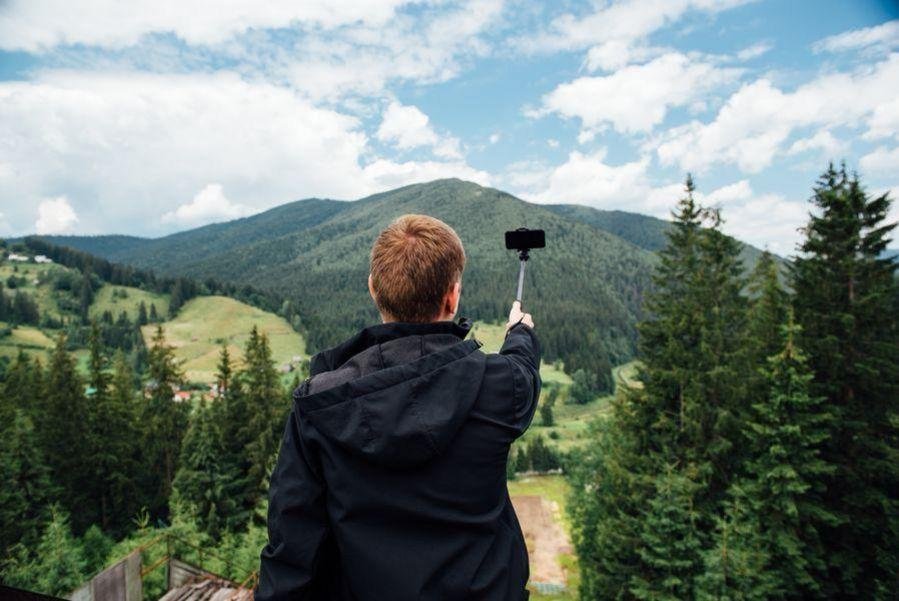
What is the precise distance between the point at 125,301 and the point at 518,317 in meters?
→ 174

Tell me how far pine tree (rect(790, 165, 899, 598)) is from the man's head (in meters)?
17.6

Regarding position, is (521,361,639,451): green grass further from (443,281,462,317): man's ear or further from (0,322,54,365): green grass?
(0,322,54,365): green grass

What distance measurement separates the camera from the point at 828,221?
54.3 ft

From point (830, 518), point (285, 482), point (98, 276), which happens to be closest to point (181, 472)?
point (830, 518)

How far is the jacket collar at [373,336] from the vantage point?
6.84 feet

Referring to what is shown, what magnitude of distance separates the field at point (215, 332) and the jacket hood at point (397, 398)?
11376cm

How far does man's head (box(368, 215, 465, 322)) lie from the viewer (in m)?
2.15

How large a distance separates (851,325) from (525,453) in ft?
246

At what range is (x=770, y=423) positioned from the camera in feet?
52.7

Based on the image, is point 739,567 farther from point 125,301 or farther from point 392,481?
point 125,301

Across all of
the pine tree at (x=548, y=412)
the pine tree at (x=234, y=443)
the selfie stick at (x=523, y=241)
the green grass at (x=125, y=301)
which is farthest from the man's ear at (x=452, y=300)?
the green grass at (x=125, y=301)

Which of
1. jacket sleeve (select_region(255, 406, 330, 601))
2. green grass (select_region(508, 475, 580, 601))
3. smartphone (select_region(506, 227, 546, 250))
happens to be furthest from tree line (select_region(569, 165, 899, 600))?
green grass (select_region(508, 475, 580, 601))

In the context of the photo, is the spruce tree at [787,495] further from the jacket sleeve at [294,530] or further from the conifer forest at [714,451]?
the jacket sleeve at [294,530]

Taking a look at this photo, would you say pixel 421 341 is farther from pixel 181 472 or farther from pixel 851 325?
pixel 181 472
